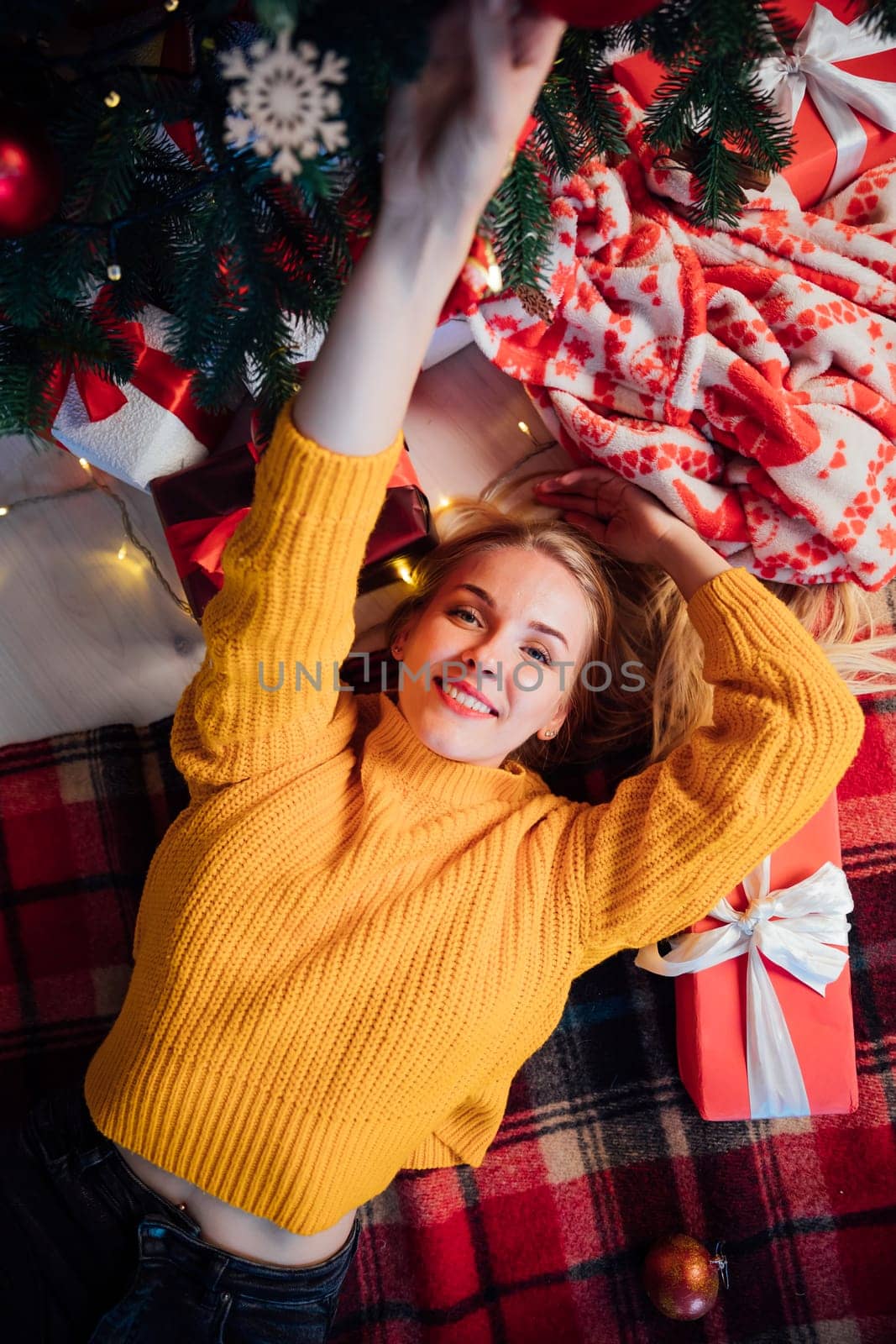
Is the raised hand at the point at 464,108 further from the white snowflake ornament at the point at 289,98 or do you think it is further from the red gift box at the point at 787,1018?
the red gift box at the point at 787,1018

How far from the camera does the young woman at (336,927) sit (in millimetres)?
1047

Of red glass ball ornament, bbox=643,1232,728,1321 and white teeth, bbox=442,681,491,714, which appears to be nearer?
white teeth, bbox=442,681,491,714

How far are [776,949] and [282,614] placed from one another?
2.80ft

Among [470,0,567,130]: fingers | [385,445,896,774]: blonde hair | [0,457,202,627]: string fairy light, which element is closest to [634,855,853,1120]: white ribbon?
[385,445,896,774]: blonde hair

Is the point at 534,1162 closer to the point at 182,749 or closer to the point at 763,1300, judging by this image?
the point at 763,1300

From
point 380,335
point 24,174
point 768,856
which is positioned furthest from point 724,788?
point 24,174

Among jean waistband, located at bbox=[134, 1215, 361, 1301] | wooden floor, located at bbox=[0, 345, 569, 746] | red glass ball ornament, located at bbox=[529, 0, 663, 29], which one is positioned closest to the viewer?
red glass ball ornament, located at bbox=[529, 0, 663, 29]

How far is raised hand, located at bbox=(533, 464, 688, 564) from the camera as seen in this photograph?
1.29 m

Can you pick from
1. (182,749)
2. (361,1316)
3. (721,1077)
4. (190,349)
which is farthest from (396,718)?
(361,1316)

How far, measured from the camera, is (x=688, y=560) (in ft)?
4.06

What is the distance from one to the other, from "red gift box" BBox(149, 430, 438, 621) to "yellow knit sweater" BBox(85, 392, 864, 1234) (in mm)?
208

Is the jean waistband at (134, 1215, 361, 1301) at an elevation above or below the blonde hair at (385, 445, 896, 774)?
below

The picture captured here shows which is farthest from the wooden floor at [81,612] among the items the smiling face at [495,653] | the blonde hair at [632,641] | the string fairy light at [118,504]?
the smiling face at [495,653]

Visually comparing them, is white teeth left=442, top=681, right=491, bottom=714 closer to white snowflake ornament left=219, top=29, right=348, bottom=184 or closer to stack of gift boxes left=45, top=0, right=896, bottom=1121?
stack of gift boxes left=45, top=0, right=896, bottom=1121
